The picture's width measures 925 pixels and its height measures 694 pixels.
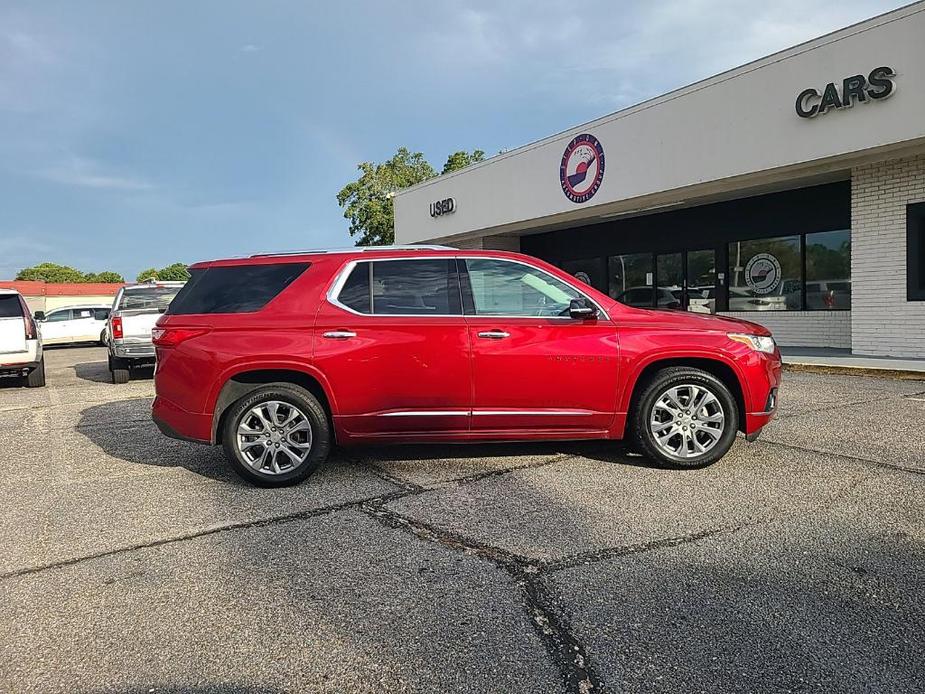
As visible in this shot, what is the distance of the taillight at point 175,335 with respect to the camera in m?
5.14

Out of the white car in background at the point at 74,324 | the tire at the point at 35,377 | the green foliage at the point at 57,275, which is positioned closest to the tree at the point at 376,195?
the white car in background at the point at 74,324

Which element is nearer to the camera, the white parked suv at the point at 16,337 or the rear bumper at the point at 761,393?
the rear bumper at the point at 761,393

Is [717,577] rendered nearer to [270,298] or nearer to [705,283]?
[270,298]

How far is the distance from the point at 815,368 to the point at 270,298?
964 cm

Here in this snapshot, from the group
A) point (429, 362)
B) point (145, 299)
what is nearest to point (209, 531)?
point (429, 362)

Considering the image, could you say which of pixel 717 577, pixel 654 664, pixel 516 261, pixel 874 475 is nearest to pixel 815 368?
pixel 874 475

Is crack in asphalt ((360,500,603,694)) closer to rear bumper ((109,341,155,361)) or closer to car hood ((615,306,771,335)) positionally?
car hood ((615,306,771,335))

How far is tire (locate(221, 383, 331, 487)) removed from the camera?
5020 millimetres

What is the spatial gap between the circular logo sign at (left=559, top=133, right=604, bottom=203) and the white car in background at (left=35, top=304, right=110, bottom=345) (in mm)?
17319

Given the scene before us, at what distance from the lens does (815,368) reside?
1139 cm

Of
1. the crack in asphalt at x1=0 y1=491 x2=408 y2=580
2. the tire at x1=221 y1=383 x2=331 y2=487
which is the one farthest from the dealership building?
the crack in asphalt at x1=0 y1=491 x2=408 y2=580

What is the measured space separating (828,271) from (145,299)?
13.8m

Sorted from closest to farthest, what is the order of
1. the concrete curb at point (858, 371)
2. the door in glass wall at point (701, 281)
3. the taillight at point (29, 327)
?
the concrete curb at point (858, 371), the taillight at point (29, 327), the door in glass wall at point (701, 281)

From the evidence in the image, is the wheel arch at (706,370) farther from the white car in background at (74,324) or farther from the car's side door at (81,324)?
the car's side door at (81,324)
